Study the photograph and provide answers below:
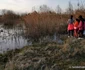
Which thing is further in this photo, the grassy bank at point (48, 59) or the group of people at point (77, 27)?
the group of people at point (77, 27)

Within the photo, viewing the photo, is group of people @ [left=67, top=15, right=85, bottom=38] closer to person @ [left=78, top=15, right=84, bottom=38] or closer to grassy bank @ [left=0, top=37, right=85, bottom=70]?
person @ [left=78, top=15, right=84, bottom=38]

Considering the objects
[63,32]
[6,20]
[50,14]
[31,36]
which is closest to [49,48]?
[31,36]

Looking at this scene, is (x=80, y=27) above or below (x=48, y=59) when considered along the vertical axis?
above

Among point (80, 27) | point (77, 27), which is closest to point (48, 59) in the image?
point (80, 27)

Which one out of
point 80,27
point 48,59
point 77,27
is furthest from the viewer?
point 77,27

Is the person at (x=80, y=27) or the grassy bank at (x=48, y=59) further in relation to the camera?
the person at (x=80, y=27)

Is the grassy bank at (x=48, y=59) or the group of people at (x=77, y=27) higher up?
the group of people at (x=77, y=27)

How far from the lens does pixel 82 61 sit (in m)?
7.78

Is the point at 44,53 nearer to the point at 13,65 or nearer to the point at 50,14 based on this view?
the point at 13,65

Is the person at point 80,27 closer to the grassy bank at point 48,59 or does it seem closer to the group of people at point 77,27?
the group of people at point 77,27

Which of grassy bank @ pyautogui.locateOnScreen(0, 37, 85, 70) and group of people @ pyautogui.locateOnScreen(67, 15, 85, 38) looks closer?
grassy bank @ pyautogui.locateOnScreen(0, 37, 85, 70)

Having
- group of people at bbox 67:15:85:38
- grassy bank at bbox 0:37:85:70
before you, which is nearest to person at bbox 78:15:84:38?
group of people at bbox 67:15:85:38

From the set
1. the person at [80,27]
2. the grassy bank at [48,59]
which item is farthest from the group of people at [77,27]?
the grassy bank at [48,59]

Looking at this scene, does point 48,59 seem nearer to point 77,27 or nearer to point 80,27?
point 80,27
